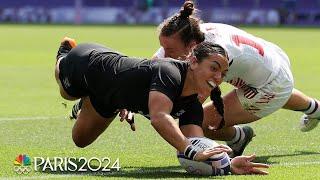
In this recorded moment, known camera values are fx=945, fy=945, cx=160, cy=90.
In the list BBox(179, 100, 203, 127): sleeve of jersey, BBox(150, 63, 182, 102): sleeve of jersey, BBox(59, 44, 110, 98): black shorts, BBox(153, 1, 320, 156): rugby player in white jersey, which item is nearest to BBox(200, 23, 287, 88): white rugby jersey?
BBox(153, 1, 320, 156): rugby player in white jersey

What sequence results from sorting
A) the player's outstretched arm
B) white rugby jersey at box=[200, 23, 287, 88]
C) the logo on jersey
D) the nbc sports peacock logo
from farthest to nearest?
white rugby jersey at box=[200, 23, 287, 88] → the logo on jersey → the nbc sports peacock logo → the player's outstretched arm

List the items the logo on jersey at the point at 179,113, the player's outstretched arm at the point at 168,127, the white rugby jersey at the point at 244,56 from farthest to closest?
the white rugby jersey at the point at 244,56 → the logo on jersey at the point at 179,113 → the player's outstretched arm at the point at 168,127

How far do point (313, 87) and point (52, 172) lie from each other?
1033 centimetres

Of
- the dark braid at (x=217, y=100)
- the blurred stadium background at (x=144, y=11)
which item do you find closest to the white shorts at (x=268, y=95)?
the dark braid at (x=217, y=100)

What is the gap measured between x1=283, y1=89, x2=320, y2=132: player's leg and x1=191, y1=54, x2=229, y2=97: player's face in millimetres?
2122

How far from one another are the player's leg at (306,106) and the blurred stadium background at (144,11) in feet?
149

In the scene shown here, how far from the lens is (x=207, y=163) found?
7652 millimetres

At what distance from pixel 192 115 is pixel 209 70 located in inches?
22.7

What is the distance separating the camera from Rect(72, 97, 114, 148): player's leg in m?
8.96

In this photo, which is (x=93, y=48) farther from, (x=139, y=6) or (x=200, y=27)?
(x=139, y=6)

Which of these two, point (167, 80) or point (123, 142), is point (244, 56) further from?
point (123, 142)

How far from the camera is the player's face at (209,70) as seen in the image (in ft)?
25.0

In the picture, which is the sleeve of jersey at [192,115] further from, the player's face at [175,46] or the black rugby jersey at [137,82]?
the player's face at [175,46]

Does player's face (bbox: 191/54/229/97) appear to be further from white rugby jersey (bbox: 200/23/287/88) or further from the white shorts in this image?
the white shorts
